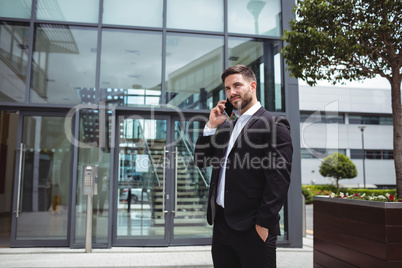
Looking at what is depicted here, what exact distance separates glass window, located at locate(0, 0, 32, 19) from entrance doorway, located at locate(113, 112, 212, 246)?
2.58 m

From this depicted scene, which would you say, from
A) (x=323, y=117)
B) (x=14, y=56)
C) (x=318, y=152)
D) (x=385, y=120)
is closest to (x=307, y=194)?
(x=14, y=56)

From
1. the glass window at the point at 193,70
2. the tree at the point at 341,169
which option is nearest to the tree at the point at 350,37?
the glass window at the point at 193,70

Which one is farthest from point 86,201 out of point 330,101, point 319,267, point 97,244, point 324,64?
point 330,101

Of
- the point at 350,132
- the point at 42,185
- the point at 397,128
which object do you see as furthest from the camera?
the point at 350,132

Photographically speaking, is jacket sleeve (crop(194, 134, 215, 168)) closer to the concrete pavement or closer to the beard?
the beard

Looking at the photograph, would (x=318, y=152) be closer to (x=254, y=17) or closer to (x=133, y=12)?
(x=254, y=17)

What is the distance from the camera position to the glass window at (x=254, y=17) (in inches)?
297

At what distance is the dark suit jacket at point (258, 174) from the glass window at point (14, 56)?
5774 mm

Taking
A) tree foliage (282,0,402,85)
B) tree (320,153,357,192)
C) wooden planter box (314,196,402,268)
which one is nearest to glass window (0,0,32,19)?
tree foliage (282,0,402,85)

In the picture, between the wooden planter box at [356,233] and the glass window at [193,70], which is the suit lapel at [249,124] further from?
the glass window at [193,70]

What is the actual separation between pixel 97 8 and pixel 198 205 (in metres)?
4.16

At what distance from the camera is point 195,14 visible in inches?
294

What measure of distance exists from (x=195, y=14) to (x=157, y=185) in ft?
11.1

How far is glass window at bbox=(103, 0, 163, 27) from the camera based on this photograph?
7.18 meters
